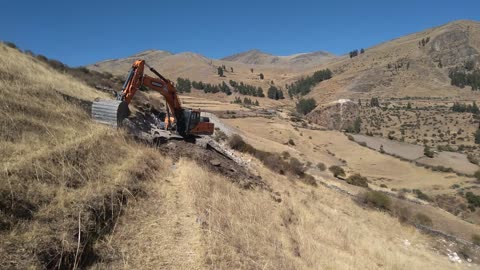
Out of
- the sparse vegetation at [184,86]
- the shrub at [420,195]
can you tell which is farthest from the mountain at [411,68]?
the shrub at [420,195]

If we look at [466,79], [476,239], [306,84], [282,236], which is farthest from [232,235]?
[306,84]

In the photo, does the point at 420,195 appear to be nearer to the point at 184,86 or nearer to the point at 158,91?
the point at 158,91

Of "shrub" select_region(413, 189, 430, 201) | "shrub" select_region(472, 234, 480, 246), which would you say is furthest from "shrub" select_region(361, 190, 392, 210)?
"shrub" select_region(413, 189, 430, 201)

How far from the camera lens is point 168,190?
29.6ft

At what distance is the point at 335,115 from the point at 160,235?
83.2 metres

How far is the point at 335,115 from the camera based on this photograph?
87.2 metres

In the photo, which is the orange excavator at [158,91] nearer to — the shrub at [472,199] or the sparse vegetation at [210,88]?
the shrub at [472,199]

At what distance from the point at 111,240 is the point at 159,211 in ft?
5.31

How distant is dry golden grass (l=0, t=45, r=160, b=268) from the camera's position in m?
5.44

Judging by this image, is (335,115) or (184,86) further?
(184,86)

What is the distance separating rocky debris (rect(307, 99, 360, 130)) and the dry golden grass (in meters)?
77.2

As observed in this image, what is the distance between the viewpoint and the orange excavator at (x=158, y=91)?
13.9 m

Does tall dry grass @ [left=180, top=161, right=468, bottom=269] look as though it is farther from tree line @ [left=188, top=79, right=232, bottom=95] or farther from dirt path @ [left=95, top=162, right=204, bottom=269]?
tree line @ [left=188, top=79, right=232, bottom=95]

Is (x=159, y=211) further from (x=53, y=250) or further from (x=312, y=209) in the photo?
(x=312, y=209)
